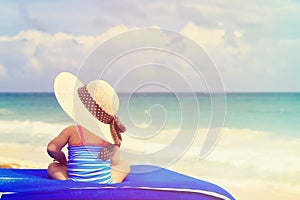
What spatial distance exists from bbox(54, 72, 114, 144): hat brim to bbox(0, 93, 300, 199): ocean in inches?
63.3

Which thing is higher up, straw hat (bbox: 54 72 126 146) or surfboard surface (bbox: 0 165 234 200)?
straw hat (bbox: 54 72 126 146)

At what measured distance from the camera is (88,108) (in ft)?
9.78

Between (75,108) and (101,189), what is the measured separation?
0.51m

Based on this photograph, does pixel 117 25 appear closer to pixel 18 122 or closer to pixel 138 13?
pixel 138 13

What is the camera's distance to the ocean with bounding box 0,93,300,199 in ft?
18.6

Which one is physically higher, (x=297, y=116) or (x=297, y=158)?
(x=297, y=116)

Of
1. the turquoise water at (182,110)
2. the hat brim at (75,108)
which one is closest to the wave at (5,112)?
the turquoise water at (182,110)

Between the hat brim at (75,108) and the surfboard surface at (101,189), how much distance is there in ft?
0.95

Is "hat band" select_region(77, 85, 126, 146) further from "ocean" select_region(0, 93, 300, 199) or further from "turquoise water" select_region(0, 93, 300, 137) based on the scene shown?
"turquoise water" select_region(0, 93, 300, 137)

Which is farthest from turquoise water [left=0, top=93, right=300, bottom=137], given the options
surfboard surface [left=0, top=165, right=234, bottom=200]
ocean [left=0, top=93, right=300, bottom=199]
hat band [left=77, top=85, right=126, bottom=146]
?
surfboard surface [left=0, top=165, right=234, bottom=200]

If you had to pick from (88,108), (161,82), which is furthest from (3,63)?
(88,108)

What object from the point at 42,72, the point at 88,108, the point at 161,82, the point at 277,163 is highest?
the point at 42,72

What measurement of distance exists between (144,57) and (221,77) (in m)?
1.26

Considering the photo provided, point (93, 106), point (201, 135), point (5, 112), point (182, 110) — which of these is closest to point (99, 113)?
point (93, 106)
